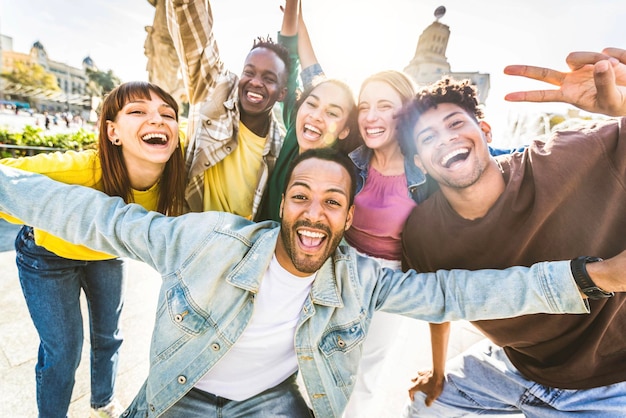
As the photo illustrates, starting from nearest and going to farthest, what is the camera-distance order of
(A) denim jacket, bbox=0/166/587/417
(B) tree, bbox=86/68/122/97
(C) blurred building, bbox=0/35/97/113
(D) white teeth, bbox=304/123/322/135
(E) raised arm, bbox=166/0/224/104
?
(A) denim jacket, bbox=0/166/587/417
(E) raised arm, bbox=166/0/224/104
(D) white teeth, bbox=304/123/322/135
(C) blurred building, bbox=0/35/97/113
(B) tree, bbox=86/68/122/97

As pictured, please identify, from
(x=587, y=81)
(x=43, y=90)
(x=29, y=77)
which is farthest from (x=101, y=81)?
(x=587, y=81)

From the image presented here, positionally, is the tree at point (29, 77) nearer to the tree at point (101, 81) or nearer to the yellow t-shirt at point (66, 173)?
the tree at point (101, 81)

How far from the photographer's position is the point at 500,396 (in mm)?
2016

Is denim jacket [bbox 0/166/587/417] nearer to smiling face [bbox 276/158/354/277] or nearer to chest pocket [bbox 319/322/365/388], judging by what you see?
chest pocket [bbox 319/322/365/388]

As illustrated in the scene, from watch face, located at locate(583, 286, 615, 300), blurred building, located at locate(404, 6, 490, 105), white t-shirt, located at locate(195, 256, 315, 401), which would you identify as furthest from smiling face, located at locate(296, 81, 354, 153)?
blurred building, located at locate(404, 6, 490, 105)

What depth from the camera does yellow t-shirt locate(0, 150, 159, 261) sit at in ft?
5.50

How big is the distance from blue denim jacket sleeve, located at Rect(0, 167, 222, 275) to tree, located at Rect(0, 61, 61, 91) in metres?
65.8

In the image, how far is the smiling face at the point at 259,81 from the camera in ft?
7.83

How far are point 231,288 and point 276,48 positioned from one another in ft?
6.36

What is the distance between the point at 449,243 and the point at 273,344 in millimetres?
1204

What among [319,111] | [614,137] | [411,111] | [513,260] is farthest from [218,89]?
[614,137]

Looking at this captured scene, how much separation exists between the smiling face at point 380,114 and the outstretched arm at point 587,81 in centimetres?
73

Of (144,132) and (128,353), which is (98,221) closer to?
(144,132)

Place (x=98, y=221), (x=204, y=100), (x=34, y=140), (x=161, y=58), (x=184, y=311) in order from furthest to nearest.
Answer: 1. (x=161, y=58)
2. (x=34, y=140)
3. (x=204, y=100)
4. (x=184, y=311)
5. (x=98, y=221)
